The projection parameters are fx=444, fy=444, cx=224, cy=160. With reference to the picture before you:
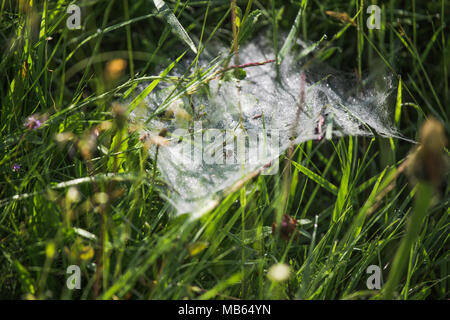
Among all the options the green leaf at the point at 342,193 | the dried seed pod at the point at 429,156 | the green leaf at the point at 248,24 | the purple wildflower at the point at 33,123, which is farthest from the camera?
the green leaf at the point at 248,24

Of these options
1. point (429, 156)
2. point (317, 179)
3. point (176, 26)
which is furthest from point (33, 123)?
point (429, 156)

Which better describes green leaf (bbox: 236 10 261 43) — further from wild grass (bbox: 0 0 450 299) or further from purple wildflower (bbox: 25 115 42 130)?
purple wildflower (bbox: 25 115 42 130)

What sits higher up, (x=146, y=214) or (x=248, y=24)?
(x=248, y=24)

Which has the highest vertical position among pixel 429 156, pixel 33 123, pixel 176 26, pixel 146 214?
pixel 176 26

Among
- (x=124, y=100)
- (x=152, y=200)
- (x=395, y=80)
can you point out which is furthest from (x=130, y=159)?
(x=395, y=80)

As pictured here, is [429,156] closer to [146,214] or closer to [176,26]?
[146,214]

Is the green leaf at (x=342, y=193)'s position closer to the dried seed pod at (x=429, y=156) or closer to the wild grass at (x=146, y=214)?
the wild grass at (x=146, y=214)

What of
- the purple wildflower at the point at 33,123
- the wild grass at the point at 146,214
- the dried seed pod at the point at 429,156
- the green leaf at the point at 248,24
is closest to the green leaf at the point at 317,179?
the wild grass at the point at 146,214

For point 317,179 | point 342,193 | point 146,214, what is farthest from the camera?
point 317,179

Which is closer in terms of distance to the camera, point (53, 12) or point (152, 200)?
point (152, 200)

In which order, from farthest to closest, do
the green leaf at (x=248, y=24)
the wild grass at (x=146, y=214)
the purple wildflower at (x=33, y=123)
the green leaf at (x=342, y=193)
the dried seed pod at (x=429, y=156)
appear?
1. the green leaf at (x=248, y=24)
2. the green leaf at (x=342, y=193)
3. the purple wildflower at (x=33, y=123)
4. the wild grass at (x=146, y=214)
5. the dried seed pod at (x=429, y=156)

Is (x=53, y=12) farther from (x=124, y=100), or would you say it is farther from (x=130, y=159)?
(x=130, y=159)
